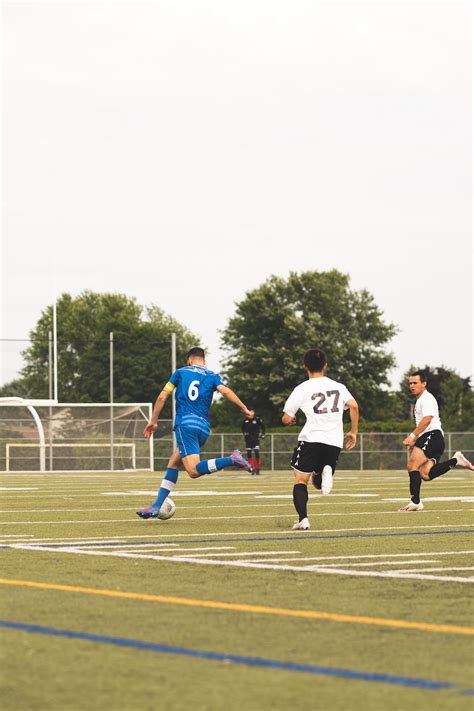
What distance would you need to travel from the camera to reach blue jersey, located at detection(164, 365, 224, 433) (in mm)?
15625

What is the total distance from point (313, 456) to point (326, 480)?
13.4 inches

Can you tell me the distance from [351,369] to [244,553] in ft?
254

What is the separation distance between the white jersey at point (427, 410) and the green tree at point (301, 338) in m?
63.5

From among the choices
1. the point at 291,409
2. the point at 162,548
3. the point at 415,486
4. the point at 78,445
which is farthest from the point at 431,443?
the point at 78,445

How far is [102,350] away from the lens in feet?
340

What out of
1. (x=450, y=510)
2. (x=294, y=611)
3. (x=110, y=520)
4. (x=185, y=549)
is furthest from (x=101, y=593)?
(x=450, y=510)

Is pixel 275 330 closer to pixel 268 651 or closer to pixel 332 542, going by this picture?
pixel 332 542

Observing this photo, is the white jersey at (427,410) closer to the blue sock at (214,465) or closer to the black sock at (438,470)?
the black sock at (438,470)

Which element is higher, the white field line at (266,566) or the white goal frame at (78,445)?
the white goal frame at (78,445)

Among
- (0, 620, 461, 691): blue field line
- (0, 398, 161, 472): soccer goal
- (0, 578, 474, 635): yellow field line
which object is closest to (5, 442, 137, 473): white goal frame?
(0, 398, 161, 472): soccer goal

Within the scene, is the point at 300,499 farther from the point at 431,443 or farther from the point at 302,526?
the point at 431,443

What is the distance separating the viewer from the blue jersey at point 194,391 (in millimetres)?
15625

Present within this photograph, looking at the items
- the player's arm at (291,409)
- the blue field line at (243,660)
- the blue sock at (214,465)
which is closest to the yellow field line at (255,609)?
the blue field line at (243,660)

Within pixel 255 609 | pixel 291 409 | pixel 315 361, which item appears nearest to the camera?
pixel 255 609
